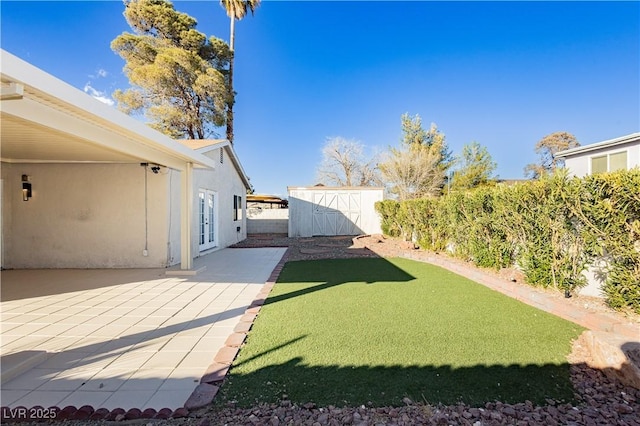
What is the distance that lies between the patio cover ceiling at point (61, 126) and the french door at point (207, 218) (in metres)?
3.15

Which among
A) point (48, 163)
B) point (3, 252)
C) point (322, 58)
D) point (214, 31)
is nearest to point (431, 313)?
point (48, 163)

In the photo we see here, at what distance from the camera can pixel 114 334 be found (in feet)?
11.8

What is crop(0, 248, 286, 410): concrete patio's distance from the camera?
8.04 ft

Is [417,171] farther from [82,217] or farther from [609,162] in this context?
[82,217]

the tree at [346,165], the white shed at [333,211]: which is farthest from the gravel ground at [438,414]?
the tree at [346,165]

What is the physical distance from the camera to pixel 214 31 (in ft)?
62.5

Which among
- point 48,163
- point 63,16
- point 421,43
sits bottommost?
point 48,163

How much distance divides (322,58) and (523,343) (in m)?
15.9

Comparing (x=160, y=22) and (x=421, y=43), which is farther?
(x=160, y=22)

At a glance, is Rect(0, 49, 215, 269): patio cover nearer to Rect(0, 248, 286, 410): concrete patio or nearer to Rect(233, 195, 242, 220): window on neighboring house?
Rect(0, 248, 286, 410): concrete patio

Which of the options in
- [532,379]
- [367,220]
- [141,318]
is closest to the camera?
[532,379]

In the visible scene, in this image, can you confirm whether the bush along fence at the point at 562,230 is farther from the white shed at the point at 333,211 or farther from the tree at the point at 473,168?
the tree at the point at 473,168

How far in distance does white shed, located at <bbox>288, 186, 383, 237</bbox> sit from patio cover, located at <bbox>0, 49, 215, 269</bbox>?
9.73 m

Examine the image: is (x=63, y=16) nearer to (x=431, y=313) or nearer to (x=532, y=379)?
(x=431, y=313)
